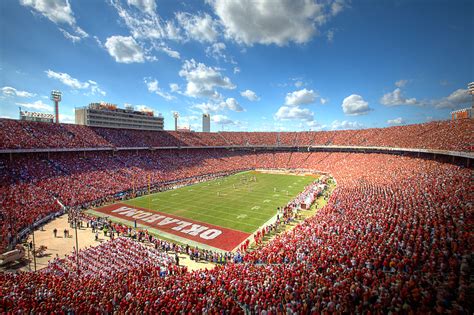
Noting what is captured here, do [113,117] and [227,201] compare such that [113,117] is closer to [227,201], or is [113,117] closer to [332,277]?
[227,201]

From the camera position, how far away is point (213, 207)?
27.5 metres

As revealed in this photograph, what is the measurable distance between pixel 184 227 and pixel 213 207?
20.7 ft

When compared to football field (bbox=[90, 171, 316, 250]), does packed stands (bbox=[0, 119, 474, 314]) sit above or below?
above

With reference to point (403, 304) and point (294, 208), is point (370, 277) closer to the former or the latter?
point (403, 304)

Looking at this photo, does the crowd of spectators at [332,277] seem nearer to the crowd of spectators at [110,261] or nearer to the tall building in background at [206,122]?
the crowd of spectators at [110,261]

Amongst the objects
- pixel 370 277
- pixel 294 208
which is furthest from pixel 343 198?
pixel 370 277

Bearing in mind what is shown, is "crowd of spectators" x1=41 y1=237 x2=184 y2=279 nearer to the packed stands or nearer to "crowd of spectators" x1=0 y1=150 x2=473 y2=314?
the packed stands

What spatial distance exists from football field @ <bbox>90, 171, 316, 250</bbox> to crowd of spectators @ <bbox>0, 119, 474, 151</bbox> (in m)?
16.9

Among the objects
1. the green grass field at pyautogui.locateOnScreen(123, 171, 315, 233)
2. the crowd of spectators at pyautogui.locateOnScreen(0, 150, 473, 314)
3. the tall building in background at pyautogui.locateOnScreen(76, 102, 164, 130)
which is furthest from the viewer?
the tall building in background at pyautogui.locateOnScreen(76, 102, 164, 130)

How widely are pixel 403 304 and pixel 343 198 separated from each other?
54.8ft

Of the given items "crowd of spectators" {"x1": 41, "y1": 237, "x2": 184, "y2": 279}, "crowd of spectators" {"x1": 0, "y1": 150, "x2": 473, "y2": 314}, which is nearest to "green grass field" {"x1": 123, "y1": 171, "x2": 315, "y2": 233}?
"crowd of spectators" {"x1": 0, "y1": 150, "x2": 473, "y2": 314}

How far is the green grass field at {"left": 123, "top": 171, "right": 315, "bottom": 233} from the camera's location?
23.7m

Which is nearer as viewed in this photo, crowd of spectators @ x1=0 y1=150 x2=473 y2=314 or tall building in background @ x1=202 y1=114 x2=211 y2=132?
crowd of spectators @ x1=0 y1=150 x2=473 y2=314

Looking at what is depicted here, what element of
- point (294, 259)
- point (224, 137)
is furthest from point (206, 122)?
point (294, 259)
